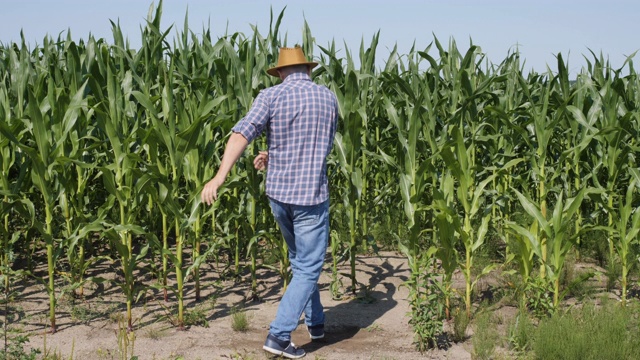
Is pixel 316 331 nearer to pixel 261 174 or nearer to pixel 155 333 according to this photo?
pixel 155 333

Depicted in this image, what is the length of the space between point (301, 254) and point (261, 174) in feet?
4.89

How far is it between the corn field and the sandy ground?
171 mm

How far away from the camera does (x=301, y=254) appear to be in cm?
482

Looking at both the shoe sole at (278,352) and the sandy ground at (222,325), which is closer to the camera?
the shoe sole at (278,352)

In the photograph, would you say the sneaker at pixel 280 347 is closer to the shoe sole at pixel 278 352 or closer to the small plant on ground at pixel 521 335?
the shoe sole at pixel 278 352

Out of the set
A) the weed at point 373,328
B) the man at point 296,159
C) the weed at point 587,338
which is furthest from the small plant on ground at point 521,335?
the man at point 296,159

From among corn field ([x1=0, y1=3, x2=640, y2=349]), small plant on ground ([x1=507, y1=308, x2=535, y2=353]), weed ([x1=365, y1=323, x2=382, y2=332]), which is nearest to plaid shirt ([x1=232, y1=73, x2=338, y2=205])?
corn field ([x1=0, y1=3, x2=640, y2=349])

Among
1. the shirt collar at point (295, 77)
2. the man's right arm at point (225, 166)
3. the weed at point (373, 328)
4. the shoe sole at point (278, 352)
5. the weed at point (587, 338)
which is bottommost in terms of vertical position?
the weed at point (373, 328)

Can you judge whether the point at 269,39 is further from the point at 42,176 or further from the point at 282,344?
the point at 282,344

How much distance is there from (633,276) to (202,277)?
383 centimetres

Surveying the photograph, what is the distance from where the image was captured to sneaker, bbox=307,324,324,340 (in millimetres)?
5176

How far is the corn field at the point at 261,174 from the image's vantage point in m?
5.30

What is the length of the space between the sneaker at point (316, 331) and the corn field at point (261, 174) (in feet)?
2.15

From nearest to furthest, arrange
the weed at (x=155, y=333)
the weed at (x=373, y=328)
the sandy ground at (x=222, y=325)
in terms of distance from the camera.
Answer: the sandy ground at (x=222, y=325)
the weed at (x=155, y=333)
the weed at (x=373, y=328)
